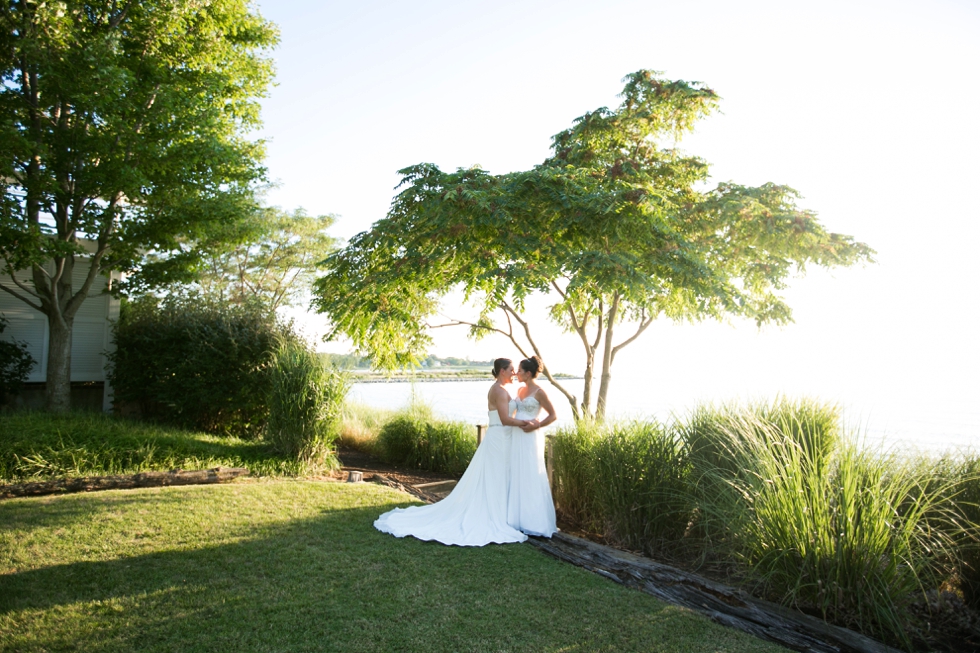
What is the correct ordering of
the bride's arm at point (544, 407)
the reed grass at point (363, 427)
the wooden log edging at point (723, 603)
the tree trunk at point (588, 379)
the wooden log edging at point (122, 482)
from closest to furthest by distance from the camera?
the wooden log edging at point (723, 603) < the bride's arm at point (544, 407) < the wooden log edging at point (122, 482) < the tree trunk at point (588, 379) < the reed grass at point (363, 427)

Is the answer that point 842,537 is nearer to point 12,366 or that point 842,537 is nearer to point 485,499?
point 485,499

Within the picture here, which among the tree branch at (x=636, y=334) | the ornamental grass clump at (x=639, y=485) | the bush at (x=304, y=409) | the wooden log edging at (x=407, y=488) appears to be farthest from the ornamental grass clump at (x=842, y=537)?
the bush at (x=304, y=409)

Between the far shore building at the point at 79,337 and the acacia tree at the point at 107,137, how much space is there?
1.99m

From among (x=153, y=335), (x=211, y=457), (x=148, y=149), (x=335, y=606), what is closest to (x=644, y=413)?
(x=335, y=606)

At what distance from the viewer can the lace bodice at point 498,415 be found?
730 centimetres

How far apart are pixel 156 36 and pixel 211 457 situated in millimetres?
8382

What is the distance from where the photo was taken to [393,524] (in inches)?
264

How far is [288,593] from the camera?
4609 millimetres

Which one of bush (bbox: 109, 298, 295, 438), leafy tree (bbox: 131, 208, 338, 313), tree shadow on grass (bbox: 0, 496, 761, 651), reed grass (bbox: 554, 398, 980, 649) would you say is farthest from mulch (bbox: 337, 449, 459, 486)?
leafy tree (bbox: 131, 208, 338, 313)

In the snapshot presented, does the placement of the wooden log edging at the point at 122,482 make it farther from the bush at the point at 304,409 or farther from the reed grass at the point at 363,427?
the reed grass at the point at 363,427

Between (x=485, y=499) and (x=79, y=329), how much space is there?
11.9 m

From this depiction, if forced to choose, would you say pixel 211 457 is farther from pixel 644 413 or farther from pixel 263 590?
pixel 644 413

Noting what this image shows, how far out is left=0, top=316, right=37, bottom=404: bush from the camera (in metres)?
12.2

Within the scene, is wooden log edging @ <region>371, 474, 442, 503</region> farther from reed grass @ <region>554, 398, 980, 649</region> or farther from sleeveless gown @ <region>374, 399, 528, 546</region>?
reed grass @ <region>554, 398, 980, 649</region>
